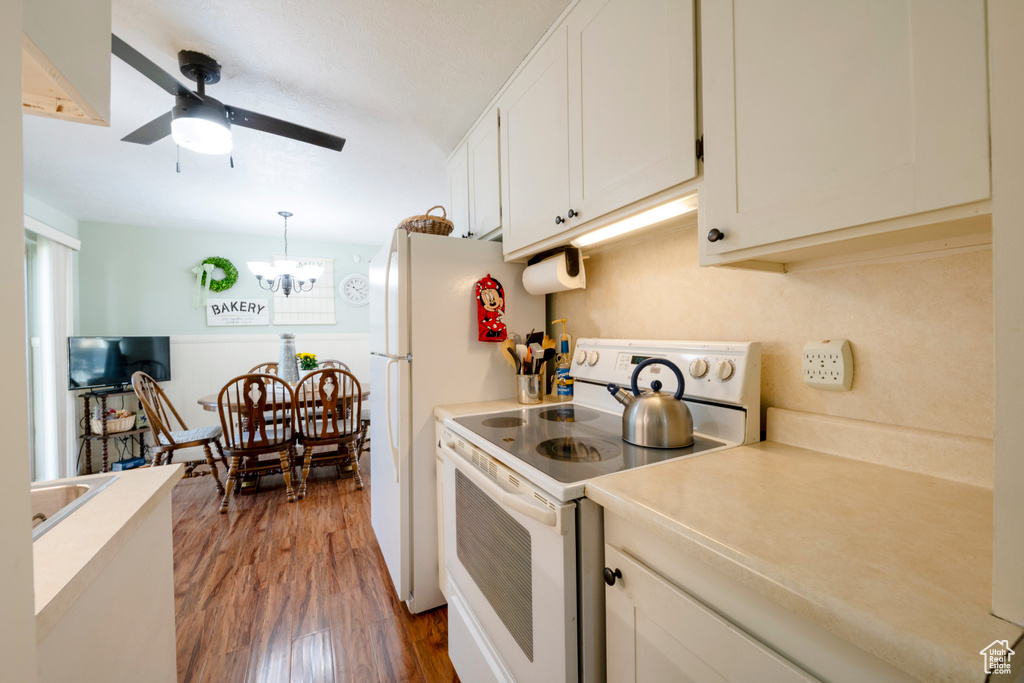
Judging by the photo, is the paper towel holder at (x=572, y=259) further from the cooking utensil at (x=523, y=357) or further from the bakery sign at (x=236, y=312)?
the bakery sign at (x=236, y=312)

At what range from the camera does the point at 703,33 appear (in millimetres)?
915

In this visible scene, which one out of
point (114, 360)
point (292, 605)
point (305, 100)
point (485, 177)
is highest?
point (305, 100)

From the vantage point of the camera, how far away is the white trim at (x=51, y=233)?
10.0ft

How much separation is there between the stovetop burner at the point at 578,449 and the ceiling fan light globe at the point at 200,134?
1847 millimetres

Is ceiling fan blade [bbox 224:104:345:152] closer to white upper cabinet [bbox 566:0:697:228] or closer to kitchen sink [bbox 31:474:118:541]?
white upper cabinet [bbox 566:0:697:228]

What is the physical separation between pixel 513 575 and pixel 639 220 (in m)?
1.09

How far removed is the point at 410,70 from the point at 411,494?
5.91ft

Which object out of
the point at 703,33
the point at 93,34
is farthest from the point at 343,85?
Answer: the point at 703,33

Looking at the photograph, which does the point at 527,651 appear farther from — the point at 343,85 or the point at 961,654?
the point at 343,85

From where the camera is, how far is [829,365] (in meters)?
1.03

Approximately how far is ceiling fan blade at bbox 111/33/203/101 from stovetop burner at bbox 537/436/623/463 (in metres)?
1.84

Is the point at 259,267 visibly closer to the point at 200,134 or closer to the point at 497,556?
the point at 200,134

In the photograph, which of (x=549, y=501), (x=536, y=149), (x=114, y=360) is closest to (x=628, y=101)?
(x=536, y=149)

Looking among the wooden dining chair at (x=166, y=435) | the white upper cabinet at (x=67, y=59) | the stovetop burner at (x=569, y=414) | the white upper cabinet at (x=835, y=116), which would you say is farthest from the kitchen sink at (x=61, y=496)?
the wooden dining chair at (x=166, y=435)
